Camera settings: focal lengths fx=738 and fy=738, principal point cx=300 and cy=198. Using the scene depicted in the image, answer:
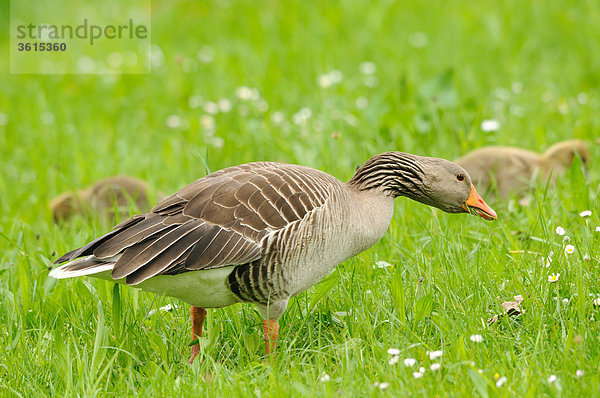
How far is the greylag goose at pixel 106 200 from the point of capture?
21.9 feet

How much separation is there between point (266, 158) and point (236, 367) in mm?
3377

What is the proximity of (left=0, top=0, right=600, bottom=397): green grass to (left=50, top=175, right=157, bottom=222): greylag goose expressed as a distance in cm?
21

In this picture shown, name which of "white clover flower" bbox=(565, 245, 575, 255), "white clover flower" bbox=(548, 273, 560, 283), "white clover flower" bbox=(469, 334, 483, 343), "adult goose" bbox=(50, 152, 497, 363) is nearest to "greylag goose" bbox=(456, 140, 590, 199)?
"white clover flower" bbox=(565, 245, 575, 255)

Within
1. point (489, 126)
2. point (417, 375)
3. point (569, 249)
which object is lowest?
point (417, 375)

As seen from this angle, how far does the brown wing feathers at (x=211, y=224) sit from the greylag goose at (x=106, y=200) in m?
2.79

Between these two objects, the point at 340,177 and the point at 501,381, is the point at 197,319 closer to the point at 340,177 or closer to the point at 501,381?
the point at 501,381

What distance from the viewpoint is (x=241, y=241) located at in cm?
377

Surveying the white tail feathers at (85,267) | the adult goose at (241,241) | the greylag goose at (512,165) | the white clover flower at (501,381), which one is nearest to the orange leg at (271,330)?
the adult goose at (241,241)

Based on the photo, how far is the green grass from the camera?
12.2 feet

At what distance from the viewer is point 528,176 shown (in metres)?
6.45

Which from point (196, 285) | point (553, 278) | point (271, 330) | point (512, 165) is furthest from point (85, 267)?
point (512, 165)

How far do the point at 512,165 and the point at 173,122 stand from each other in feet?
13.1

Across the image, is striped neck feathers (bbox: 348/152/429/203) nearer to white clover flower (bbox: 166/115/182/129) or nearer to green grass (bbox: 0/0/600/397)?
green grass (bbox: 0/0/600/397)

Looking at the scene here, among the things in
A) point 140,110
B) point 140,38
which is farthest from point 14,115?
point 140,38
